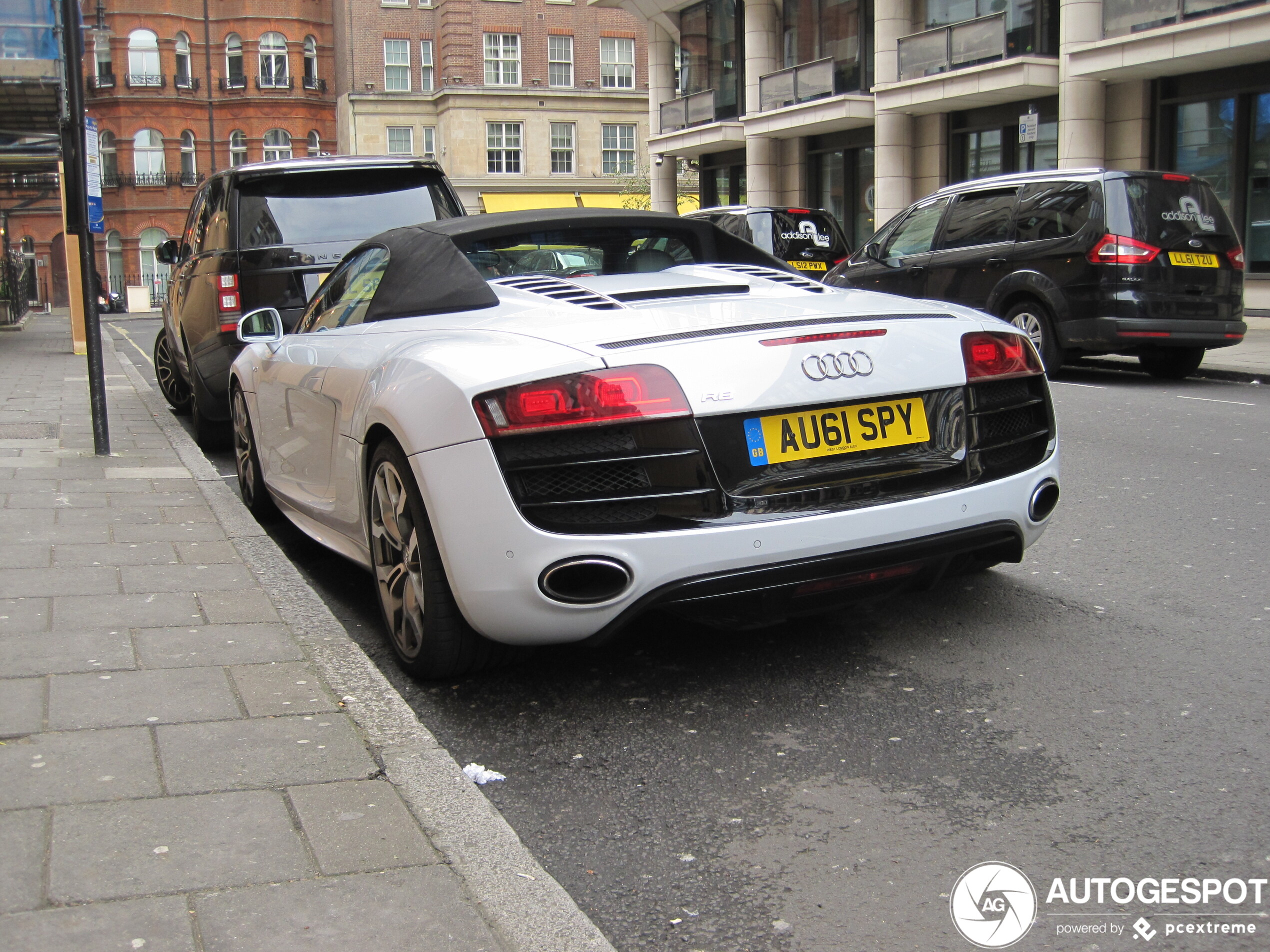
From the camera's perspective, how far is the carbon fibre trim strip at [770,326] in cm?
345

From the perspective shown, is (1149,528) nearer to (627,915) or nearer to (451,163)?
(627,915)

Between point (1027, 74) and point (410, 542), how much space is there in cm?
2224

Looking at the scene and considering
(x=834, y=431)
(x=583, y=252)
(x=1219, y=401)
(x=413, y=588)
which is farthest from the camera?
(x=1219, y=401)

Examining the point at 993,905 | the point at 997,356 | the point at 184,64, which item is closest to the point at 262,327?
the point at 997,356

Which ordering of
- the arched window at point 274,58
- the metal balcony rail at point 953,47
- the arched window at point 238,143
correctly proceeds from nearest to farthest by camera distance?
the metal balcony rail at point 953,47 → the arched window at point 274,58 → the arched window at point 238,143

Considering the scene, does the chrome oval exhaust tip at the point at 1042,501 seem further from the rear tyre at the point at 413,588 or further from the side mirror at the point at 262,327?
A: the side mirror at the point at 262,327

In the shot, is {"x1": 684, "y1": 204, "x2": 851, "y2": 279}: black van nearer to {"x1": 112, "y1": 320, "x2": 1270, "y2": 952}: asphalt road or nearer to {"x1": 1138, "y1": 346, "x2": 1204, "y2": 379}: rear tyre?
{"x1": 1138, "y1": 346, "x2": 1204, "y2": 379}: rear tyre

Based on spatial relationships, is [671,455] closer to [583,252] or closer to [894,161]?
[583,252]

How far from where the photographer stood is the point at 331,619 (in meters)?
4.30

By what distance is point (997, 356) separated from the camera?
12.8ft

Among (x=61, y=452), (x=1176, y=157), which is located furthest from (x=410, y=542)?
(x=1176, y=157)

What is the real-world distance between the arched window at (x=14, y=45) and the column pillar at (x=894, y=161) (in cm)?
1681

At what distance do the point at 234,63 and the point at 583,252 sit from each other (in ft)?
211

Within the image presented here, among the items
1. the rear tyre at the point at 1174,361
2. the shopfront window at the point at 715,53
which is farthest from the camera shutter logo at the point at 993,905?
the shopfront window at the point at 715,53
